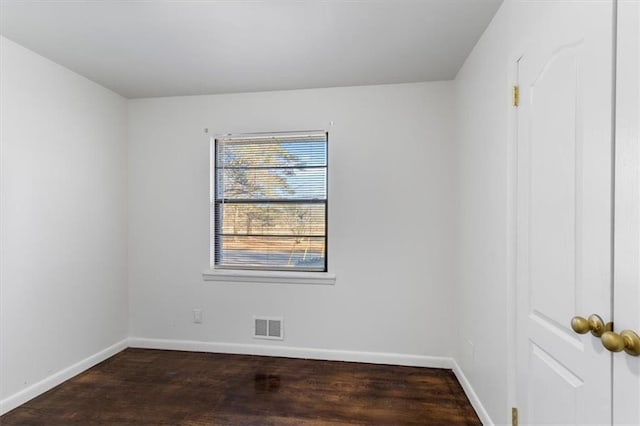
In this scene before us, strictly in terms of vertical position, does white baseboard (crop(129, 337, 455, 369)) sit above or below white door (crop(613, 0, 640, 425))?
below

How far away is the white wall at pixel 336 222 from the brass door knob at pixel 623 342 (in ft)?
6.69

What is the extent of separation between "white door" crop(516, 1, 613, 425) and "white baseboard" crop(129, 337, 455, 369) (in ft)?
4.50

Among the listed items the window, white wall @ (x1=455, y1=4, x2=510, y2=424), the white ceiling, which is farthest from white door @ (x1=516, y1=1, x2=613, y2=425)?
the window

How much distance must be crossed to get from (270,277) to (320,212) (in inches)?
30.3

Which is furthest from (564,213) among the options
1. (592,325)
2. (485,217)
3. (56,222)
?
(56,222)

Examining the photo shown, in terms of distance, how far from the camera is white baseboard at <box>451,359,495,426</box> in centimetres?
208

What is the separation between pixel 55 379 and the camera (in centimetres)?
261

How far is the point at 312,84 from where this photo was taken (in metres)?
3.04

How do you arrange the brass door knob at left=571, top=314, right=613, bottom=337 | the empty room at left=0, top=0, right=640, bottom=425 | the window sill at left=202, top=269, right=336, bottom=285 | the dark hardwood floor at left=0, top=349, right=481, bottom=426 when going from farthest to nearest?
the window sill at left=202, top=269, right=336, bottom=285, the dark hardwood floor at left=0, top=349, right=481, bottom=426, the empty room at left=0, top=0, right=640, bottom=425, the brass door knob at left=571, top=314, right=613, bottom=337

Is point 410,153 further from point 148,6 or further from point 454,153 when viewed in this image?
point 148,6

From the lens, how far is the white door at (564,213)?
1.04m

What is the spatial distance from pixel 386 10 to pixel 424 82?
1188 millimetres

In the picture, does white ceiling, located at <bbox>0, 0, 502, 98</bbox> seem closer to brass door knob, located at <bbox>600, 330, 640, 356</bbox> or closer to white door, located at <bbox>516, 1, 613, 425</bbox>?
white door, located at <bbox>516, 1, 613, 425</bbox>

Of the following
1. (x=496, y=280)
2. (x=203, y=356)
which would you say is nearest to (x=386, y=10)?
(x=496, y=280)
